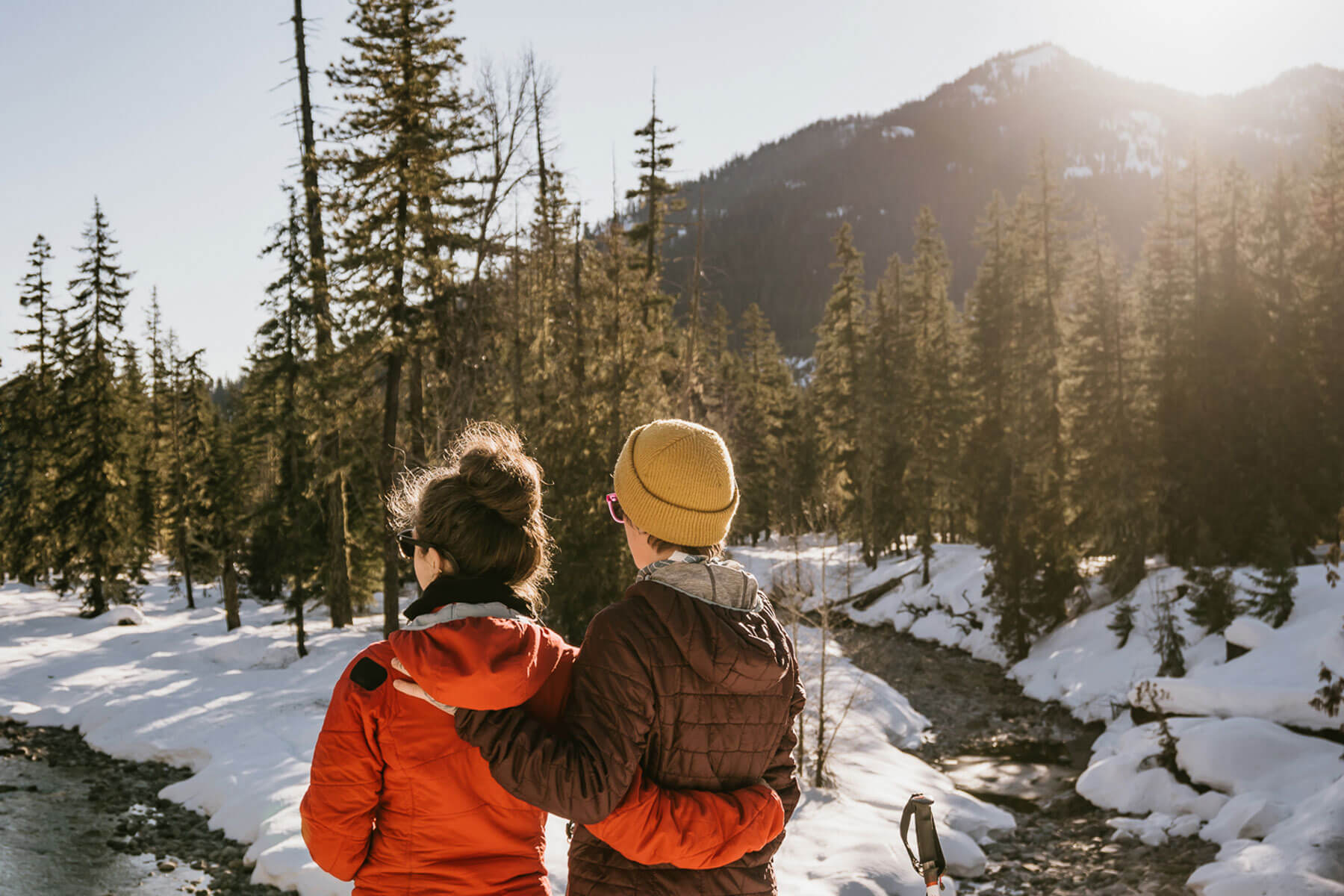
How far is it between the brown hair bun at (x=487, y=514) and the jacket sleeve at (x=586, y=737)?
30cm

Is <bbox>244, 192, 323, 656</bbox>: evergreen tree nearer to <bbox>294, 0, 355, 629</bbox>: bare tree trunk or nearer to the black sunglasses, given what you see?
<bbox>294, 0, 355, 629</bbox>: bare tree trunk

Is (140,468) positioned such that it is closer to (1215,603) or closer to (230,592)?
(230,592)

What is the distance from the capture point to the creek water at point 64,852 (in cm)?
955

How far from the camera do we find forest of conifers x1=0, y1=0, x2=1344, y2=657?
652 inches

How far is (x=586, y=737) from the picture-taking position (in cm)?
198

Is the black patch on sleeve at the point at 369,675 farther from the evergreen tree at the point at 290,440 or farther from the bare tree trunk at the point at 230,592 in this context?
the bare tree trunk at the point at 230,592

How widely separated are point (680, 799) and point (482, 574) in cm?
73

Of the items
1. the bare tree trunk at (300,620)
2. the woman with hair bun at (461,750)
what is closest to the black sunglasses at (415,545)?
the woman with hair bun at (461,750)

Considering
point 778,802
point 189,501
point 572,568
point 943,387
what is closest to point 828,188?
point 943,387

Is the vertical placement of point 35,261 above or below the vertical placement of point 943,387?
above

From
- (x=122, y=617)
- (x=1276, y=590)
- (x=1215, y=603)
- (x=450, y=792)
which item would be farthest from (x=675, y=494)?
(x=122, y=617)

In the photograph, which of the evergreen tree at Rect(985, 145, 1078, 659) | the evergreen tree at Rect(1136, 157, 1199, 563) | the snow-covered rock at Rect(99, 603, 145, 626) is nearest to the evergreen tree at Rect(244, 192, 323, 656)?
the snow-covered rock at Rect(99, 603, 145, 626)

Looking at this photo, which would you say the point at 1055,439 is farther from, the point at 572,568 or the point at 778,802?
the point at 778,802

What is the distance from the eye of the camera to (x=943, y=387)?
35281 millimetres
